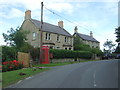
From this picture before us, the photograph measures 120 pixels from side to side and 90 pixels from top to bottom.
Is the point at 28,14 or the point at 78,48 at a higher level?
the point at 28,14

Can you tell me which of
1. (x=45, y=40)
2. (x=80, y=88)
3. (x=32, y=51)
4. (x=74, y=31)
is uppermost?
(x=74, y=31)

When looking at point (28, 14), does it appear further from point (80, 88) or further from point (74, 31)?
point (80, 88)

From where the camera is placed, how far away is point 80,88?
7.99m

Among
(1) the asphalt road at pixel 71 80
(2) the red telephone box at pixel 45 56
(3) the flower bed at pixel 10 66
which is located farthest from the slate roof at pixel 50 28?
(1) the asphalt road at pixel 71 80

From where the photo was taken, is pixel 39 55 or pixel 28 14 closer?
pixel 39 55

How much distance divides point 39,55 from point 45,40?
40.1ft

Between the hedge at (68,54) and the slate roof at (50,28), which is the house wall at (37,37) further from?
the hedge at (68,54)

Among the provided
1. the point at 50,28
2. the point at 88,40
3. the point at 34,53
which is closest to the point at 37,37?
the point at 50,28

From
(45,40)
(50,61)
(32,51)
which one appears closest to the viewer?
(32,51)

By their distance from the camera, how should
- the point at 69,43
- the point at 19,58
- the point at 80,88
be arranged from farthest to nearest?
the point at 69,43 < the point at 19,58 < the point at 80,88

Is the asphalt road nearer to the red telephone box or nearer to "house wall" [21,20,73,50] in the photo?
the red telephone box

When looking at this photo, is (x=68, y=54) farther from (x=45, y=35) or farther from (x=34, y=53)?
(x=34, y=53)

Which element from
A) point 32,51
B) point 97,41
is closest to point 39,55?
point 32,51

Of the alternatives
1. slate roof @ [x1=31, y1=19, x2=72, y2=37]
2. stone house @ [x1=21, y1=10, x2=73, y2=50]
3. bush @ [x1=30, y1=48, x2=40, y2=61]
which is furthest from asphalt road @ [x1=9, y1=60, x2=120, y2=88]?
slate roof @ [x1=31, y1=19, x2=72, y2=37]
